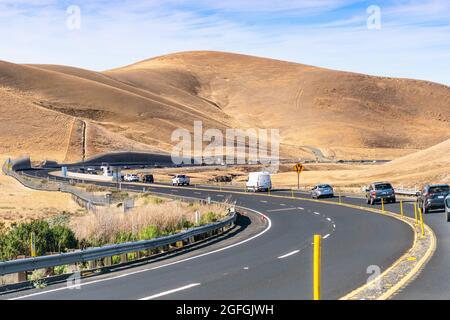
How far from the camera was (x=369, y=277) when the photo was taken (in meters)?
16.0

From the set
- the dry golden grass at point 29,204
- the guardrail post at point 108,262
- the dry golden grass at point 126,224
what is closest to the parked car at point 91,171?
the dry golden grass at point 29,204

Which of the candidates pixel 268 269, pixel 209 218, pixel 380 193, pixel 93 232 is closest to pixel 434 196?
pixel 380 193

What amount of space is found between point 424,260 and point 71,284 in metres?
8.40

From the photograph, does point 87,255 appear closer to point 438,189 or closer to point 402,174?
point 438,189

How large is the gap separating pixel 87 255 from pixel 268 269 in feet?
14.7

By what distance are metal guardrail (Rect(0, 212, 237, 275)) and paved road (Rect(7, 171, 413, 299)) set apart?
0.83 metres

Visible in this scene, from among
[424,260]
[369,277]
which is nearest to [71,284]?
[369,277]

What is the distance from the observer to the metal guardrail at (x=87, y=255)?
→ 1631cm

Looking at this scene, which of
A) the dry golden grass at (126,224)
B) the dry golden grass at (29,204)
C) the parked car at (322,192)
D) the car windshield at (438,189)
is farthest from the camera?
the parked car at (322,192)

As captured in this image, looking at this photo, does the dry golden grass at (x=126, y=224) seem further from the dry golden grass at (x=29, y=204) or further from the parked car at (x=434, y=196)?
the parked car at (x=434, y=196)

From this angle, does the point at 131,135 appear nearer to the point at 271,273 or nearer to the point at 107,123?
the point at 107,123

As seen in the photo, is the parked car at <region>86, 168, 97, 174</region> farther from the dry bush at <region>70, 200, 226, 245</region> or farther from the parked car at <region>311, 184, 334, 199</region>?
the dry bush at <region>70, 200, 226, 245</region>

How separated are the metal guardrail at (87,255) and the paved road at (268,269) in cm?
83

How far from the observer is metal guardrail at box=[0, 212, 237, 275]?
1631 cm
